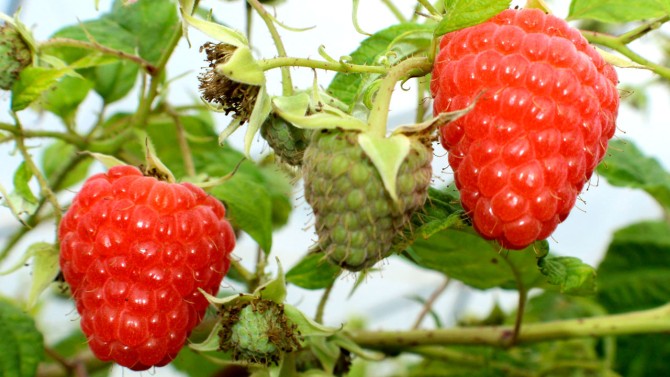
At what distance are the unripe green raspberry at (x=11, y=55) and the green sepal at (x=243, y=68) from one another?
14.5 inches

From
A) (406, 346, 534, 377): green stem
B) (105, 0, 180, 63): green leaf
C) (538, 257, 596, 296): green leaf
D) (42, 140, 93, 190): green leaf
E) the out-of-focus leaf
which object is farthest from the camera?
the out-of-focus leaf

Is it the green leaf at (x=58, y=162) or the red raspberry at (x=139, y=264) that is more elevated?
the red raspberry at (x=139, y=264)

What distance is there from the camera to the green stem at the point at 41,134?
3.34ft

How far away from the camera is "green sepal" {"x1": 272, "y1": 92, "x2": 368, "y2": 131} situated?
2.22ft

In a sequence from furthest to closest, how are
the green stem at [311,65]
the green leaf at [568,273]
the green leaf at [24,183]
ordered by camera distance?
the green leaf at [24,183], the green leaf at [568,273], the green stem at [311,65]

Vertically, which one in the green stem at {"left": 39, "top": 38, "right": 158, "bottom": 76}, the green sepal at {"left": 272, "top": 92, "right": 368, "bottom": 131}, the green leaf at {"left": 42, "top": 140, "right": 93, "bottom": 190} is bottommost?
the green leaf at {"left": 42, "top": 140, "right": 93, "bottom": 190}

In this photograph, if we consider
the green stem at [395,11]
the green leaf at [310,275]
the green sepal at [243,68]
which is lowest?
the green leaf at [310,275]

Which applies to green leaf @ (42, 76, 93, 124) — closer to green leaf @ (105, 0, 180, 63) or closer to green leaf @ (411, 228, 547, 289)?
green leaf @ (105, 0, 180, 63)

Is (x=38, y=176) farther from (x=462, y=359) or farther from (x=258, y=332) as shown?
(x=462, y=359)

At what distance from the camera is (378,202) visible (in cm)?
65

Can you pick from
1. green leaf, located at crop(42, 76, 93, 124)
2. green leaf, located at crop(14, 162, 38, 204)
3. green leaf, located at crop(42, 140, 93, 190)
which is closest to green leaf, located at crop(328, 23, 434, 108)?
green leaf, located at crop(14, 162, 38, 204)

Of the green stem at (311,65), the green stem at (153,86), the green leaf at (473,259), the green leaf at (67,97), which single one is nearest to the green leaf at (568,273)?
the green leaf at (473,259)

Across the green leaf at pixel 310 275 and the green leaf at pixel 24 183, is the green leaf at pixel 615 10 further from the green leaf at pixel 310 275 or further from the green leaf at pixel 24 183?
the green leaf at pixel 24 183

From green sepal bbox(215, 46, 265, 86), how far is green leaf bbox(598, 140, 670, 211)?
633 mm
